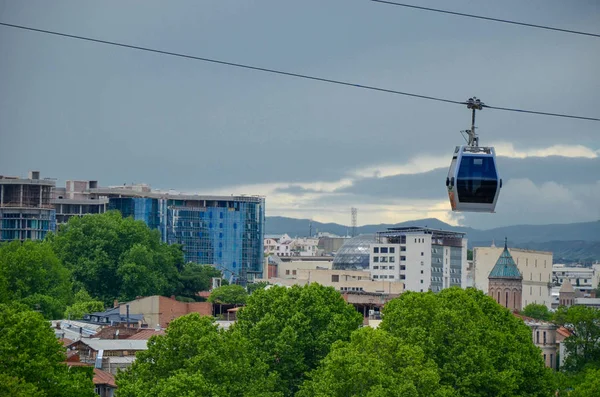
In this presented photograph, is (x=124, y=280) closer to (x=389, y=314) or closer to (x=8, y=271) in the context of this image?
(x=8, y=271)

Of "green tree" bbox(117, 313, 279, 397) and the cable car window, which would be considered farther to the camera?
"green tree" bbox(117, 313, 279, 397)

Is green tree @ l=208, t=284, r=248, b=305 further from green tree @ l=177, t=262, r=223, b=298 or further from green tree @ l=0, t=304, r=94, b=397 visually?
green tree @ l=0, t=304, r=94, b=397

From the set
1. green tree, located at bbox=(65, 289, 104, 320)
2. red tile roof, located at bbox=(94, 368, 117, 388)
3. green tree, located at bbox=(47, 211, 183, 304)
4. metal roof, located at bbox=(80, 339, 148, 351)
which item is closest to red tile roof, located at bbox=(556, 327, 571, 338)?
green tree, located at bbox=(47, 211, 183, 304)

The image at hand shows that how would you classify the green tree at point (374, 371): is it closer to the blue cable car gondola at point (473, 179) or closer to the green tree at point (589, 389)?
the green tree at point (589, 389)

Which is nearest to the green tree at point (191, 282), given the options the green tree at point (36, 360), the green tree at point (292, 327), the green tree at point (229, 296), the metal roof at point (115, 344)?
the green tree at point (229, 296)

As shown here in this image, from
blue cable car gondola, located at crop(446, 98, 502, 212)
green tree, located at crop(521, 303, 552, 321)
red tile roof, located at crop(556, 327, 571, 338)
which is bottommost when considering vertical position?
red tile roof, located at crop(556, 327, 571, 338)

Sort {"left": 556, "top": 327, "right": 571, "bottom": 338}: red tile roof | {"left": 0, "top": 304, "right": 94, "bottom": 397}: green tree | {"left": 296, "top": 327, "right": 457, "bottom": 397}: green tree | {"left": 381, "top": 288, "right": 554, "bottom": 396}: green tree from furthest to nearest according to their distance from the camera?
{"left": 556, "top": 327, "right": 571, "bottom": 338}: red tile roof < {"left": 381, "top": 288, "right": 554, "bottom": 396}: green tree < {"left": 296, "top": 327, "right": 457, "bottom": 397}: green tree < {"left": 0, "top": 304, "right": 94, "bottom": 397}: green tree

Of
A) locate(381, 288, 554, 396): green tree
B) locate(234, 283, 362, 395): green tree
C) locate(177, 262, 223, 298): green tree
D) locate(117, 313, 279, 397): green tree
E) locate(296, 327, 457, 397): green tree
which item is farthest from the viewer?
locate(177, 262, 223, 298): green tree

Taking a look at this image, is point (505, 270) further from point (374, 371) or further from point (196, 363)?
point (196, 363)

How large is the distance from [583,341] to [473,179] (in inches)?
3169

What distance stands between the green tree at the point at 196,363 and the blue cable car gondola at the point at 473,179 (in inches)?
796

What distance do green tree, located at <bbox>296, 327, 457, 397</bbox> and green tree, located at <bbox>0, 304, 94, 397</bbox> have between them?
10140 millimetres

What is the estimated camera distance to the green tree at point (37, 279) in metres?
122

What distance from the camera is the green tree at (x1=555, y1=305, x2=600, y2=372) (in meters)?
121
